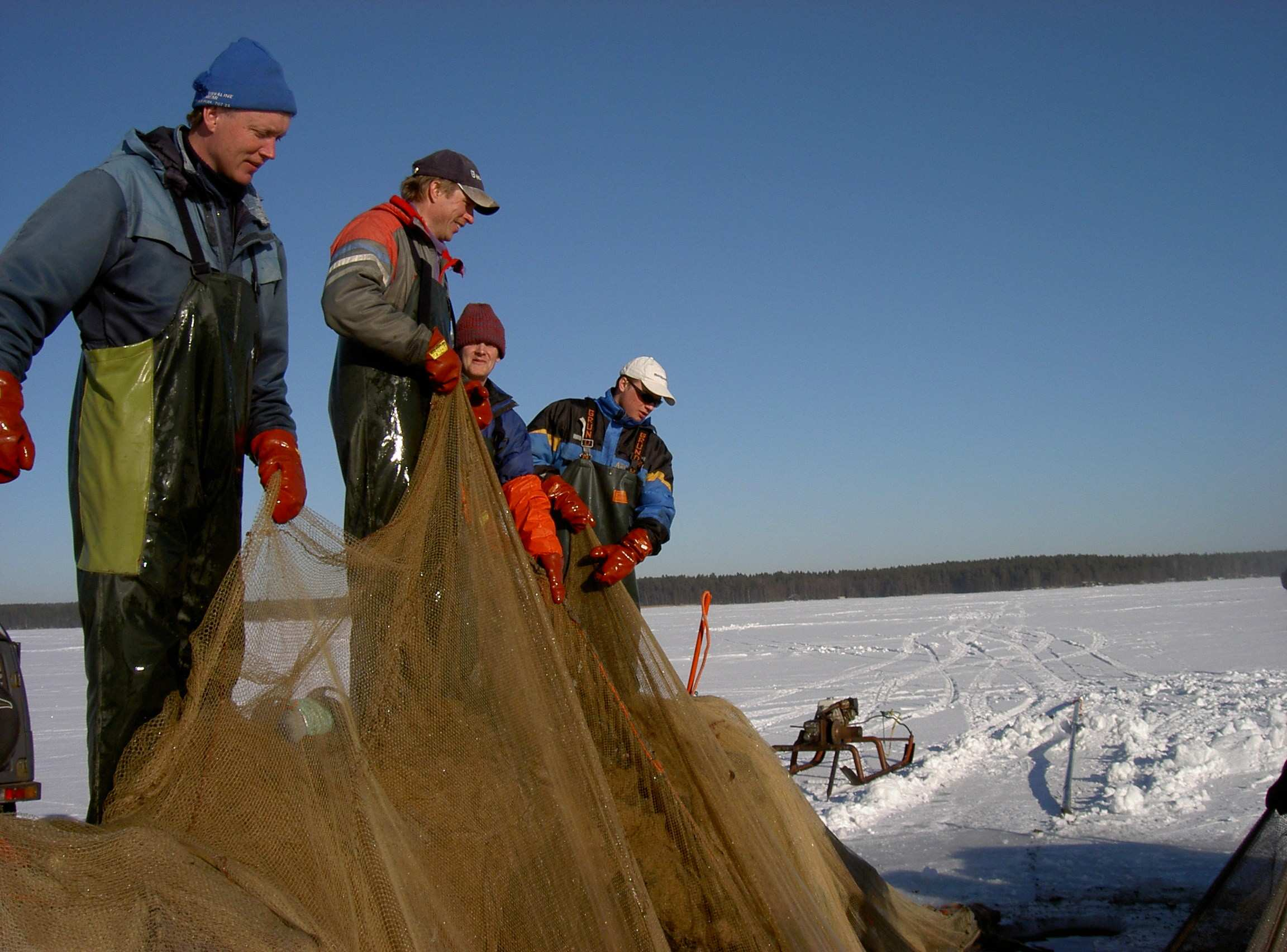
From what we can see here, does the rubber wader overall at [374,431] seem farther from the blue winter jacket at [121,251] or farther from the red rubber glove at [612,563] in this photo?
the red rubber glove at [612,563]

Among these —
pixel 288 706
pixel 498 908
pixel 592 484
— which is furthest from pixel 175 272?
pixel 592 484

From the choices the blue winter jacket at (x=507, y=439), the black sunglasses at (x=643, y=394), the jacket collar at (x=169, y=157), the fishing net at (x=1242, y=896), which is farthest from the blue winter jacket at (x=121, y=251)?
the fishing net at (x=1242, y=896)

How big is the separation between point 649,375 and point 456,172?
5.58ft

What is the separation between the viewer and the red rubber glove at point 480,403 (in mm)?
3137

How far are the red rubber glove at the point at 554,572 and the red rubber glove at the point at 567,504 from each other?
39 centimetres

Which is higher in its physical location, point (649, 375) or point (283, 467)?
point (649, 375)

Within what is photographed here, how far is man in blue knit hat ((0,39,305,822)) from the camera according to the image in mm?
1927

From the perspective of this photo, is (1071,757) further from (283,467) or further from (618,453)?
(283,467)

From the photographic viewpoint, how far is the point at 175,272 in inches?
82.8

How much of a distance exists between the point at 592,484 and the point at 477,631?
6.84 ft

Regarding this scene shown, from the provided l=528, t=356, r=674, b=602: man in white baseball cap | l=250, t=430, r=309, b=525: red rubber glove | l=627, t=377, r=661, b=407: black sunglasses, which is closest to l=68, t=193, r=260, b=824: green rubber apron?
l=250, t=430, r=309, b=525: red rubber glove

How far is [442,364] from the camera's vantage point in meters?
2.60

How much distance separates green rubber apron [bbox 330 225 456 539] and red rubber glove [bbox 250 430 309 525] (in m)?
0.29

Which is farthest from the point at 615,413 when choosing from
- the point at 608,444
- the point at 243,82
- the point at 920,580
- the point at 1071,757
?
the point at 920,580
